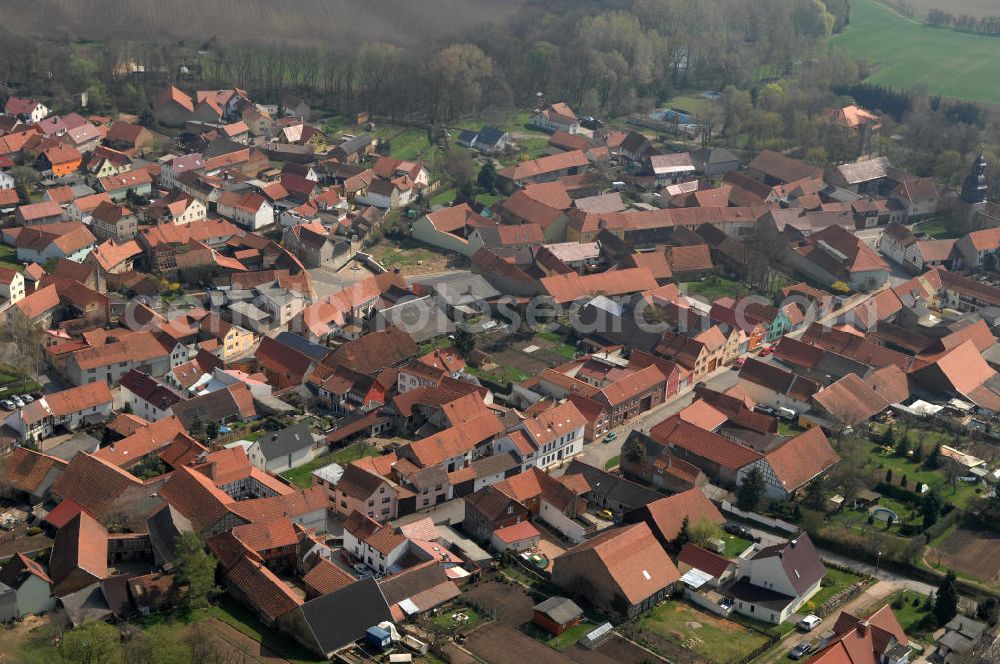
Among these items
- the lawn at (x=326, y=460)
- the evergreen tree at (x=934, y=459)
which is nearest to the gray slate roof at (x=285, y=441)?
the lawn at (x=326, y=460)

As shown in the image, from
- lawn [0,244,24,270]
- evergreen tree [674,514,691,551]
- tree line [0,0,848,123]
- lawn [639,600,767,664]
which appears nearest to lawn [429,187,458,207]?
tree line [0,0,848,123]

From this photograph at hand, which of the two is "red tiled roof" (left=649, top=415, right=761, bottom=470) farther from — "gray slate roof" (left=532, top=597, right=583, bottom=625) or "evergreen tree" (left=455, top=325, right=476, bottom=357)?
"gray slate roof" (left=532, top=597, right=583, bottom=625)

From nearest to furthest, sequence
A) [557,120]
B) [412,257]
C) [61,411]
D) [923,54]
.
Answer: [61,411], [412,257], [557,120], [923,54]

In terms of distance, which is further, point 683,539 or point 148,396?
point 148,396

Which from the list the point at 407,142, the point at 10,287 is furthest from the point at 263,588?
the point at 407,142

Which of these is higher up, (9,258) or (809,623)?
(809,623)

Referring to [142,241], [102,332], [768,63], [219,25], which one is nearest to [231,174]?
[142,241]

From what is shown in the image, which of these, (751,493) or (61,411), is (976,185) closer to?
(751,493)
